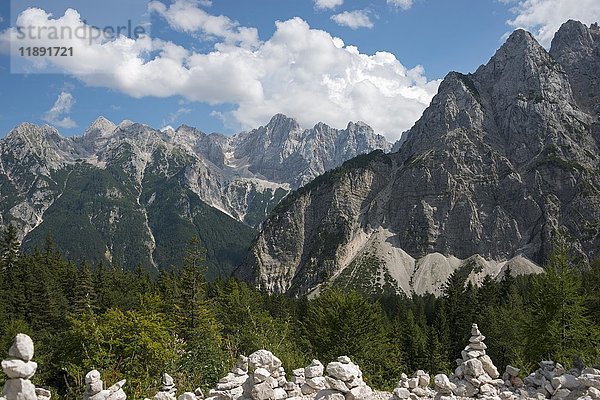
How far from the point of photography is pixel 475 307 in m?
69.9

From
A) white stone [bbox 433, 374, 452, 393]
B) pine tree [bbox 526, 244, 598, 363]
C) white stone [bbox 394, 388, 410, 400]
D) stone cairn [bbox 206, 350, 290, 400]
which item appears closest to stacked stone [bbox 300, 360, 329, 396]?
stone cairn [bbox 206, 350, 290, 400]

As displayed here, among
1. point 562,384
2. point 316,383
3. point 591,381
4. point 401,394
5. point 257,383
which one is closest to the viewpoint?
point 257,383

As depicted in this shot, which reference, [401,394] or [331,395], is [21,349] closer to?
[331,395]

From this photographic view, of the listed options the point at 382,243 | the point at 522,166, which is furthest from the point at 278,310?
the point at 522,166

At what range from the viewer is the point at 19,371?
735cm

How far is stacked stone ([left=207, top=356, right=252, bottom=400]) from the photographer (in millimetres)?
10441

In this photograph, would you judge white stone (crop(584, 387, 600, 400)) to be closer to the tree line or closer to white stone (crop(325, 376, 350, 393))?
white stone (crop(325, 376, 350, 393))

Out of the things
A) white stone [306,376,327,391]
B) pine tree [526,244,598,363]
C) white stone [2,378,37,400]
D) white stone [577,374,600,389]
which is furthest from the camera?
pine tree [526,244,598,363]

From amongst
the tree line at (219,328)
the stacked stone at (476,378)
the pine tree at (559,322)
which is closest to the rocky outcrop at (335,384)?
the stacked stone at (476,378)

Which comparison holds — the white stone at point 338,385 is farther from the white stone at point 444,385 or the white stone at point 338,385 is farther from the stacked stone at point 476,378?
the stacked stone at point 476,378

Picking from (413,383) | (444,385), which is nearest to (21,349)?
(444,385)

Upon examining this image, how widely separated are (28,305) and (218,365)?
140 ft

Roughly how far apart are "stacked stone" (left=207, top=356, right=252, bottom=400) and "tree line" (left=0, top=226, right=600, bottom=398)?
10.2ft

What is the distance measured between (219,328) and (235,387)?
33.6 m
